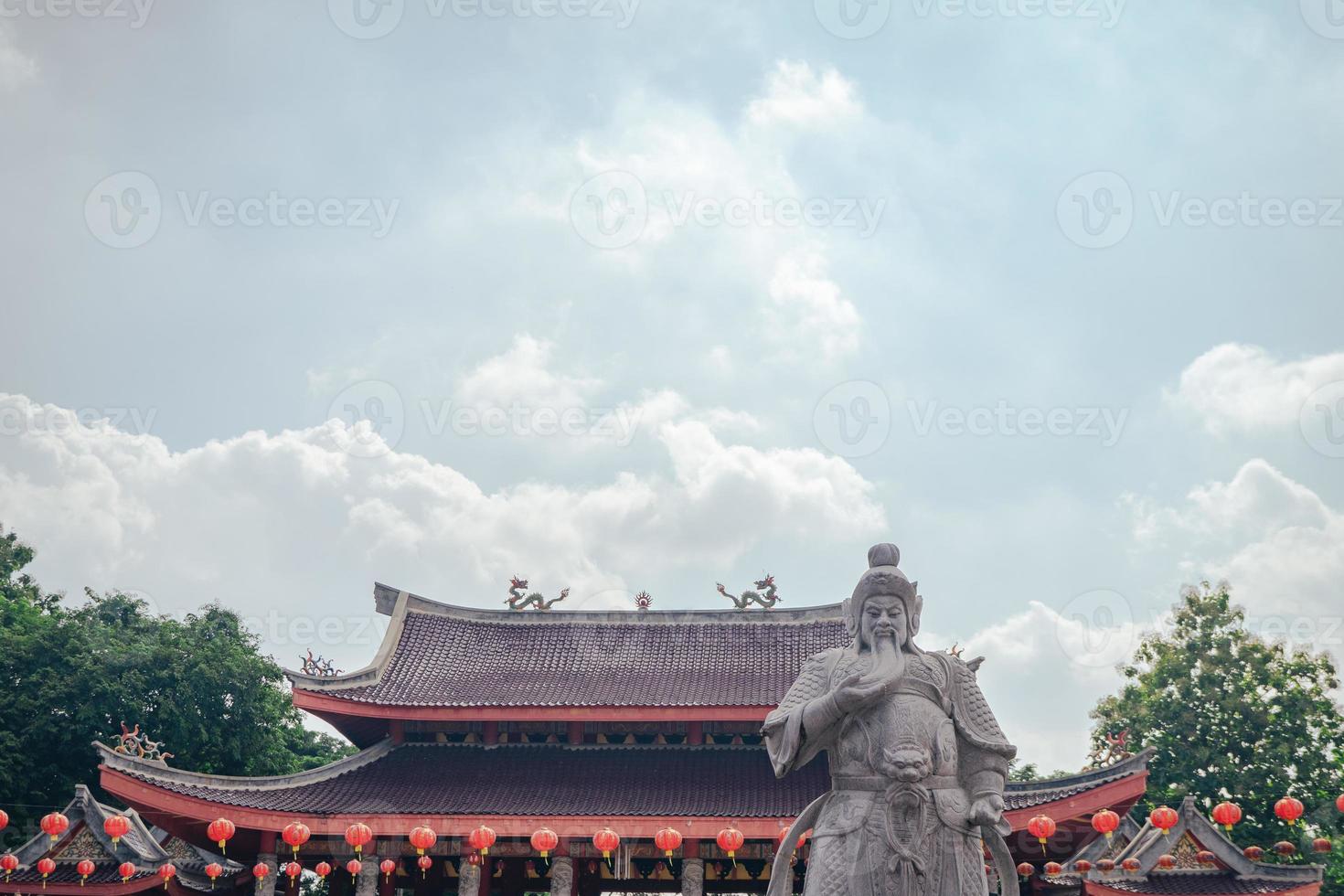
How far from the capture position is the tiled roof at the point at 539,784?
21578 millimetres

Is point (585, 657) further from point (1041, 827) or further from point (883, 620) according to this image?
point (883, 620)

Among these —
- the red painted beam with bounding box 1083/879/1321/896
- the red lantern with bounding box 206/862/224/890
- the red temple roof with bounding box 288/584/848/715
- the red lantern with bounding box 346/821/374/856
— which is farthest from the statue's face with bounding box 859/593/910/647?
the red lantern with bounding box 206/862/224/890

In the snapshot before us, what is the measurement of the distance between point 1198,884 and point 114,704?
32.1 metres

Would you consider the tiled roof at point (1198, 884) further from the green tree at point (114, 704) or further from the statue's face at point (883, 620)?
the green tree at point (114, 704)

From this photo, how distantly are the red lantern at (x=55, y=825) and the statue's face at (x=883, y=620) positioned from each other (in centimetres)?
2092

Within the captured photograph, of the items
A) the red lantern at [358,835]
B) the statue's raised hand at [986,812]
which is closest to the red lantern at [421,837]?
the red lantern at [358,835]

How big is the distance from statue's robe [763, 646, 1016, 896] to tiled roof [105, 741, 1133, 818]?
14013 millimetres

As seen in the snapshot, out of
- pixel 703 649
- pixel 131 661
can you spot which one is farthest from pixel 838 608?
pixel 131 661

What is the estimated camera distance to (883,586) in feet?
26.2

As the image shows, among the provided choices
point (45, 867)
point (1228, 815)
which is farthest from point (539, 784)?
point (1228, 815)

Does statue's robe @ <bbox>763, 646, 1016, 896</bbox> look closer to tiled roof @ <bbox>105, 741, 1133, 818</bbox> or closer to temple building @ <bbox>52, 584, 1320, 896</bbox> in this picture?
temple building @ <bbox>52, 584, 1320, 896</bbox>

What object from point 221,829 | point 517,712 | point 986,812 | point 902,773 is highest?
point 517,712

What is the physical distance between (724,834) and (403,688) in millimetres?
9320

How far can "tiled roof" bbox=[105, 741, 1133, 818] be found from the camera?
21578 mm
